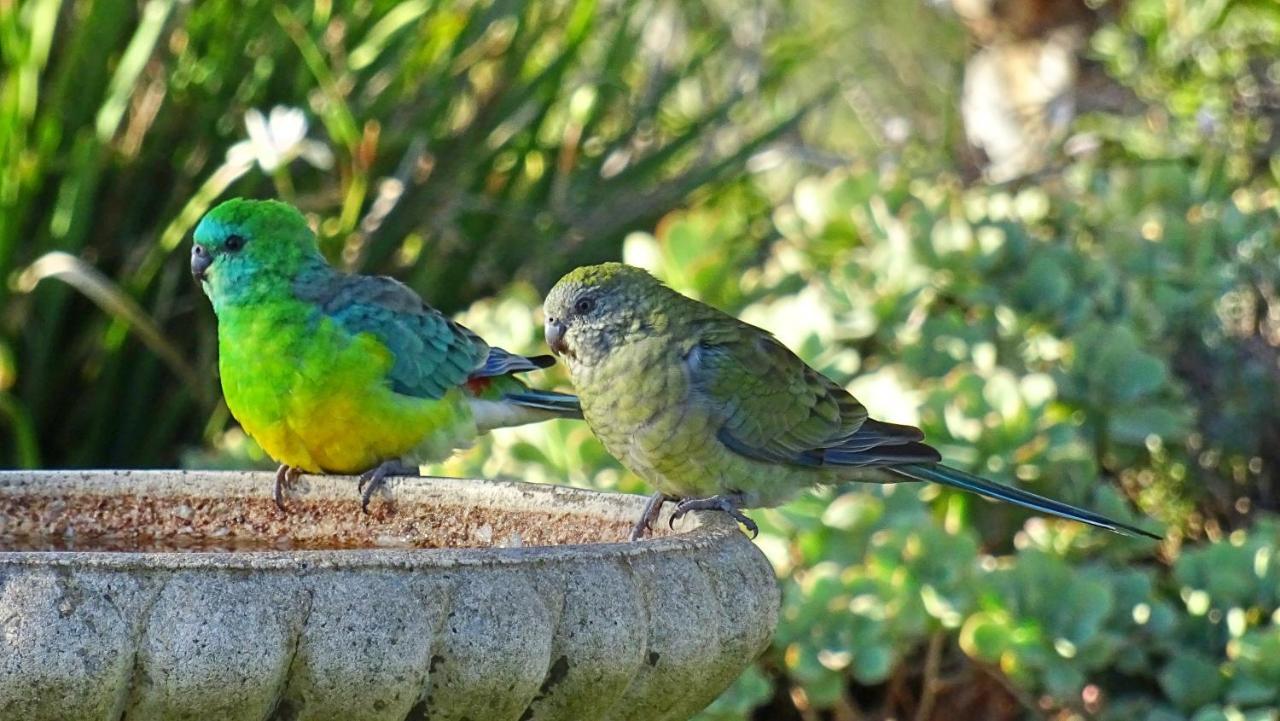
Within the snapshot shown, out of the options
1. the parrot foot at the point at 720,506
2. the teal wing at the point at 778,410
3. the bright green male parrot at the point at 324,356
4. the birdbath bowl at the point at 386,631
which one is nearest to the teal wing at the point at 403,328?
the bright green male parrot at the point at 324,356

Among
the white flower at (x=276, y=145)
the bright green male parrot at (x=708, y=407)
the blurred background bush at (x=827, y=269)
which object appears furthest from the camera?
the white flower at (x=276, y=145)

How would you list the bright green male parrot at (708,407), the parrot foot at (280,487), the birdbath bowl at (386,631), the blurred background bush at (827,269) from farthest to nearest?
the blurred background bush at (827,269) → the bright green male parrot at (708,407) → the parrot foot at (280,487) → the birdbath bowl at (386,631)

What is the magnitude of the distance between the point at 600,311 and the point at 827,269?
1904 mm

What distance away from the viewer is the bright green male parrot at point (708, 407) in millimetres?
2795

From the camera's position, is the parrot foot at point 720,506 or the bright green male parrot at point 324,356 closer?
the parrot foot at point 720,506

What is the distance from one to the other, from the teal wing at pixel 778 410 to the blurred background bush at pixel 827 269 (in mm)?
498

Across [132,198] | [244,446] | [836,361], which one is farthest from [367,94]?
[836,361]

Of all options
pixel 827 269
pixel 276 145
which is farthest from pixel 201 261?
pixel 827 269

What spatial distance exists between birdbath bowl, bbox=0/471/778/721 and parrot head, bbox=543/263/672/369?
0.99 metres

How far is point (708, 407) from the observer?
283 cm

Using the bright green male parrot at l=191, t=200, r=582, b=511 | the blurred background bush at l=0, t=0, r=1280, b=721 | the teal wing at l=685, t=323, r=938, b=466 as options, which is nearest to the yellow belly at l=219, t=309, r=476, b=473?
the bright green male parrot at l=191, t=200, r=582, b=511

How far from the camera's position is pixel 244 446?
13.8ft

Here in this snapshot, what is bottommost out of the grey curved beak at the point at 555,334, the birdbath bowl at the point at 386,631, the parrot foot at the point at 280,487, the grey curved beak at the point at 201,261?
the grey curved beak at the point at 555,334

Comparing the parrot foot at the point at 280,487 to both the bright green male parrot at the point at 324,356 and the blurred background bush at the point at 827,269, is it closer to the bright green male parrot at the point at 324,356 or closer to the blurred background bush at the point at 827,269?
the bright green male parrot at the point at 324,356
